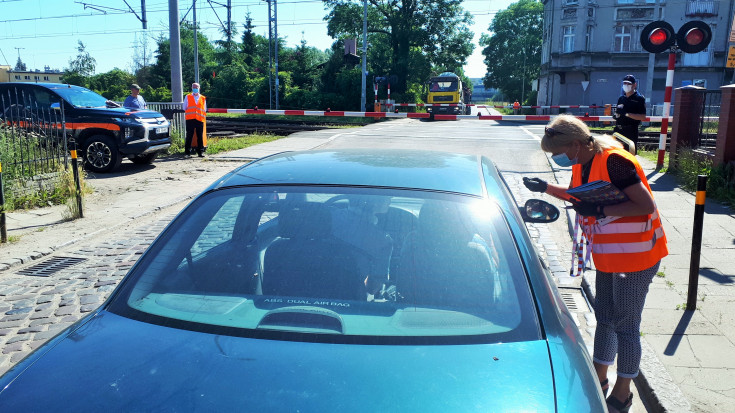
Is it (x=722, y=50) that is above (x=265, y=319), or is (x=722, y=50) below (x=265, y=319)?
above

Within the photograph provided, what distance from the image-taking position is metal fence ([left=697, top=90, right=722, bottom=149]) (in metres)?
11.3

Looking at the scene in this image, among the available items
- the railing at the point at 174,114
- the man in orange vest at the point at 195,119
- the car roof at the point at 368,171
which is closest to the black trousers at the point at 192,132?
the man in orange vest at the point at 195,119

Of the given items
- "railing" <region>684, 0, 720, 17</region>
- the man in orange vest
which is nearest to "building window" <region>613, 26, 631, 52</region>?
"railing" <region>684, 0, 720, 17</region>

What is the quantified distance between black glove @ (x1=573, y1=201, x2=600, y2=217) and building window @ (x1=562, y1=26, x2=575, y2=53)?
1954 inches

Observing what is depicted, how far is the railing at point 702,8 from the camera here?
46.2 meters

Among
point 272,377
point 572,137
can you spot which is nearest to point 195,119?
point 572,137

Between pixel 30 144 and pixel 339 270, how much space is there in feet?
29.6

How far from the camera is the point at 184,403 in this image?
5.45ft

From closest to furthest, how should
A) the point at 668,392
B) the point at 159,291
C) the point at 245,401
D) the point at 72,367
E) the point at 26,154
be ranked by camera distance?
the point at 245,401
the point at 72,367
the point at 159,291
the point at 668,392
the point at 26,154

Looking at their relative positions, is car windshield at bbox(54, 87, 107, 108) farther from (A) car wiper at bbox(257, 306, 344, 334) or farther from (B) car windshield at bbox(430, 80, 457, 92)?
(B) car windshield at bbox(430, 80, 457, 92)

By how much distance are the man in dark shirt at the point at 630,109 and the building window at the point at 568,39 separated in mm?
42299

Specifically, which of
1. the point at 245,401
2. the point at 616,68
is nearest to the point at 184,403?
the point at 245,401

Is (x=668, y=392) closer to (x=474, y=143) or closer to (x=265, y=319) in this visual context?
(x=265, y=319)

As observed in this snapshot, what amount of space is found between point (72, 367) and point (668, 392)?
123 inches
